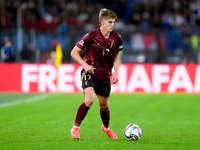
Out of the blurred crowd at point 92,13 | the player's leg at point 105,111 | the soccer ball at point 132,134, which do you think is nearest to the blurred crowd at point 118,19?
the blurred crowd at point 92,13

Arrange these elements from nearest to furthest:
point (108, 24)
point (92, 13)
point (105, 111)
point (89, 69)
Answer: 1. point (89, 69)
2. point (108, 24)
3. point (105, 111)
4. point (92, 13)

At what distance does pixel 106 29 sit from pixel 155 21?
16.9m

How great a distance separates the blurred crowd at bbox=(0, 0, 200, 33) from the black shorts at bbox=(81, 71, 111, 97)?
1371cm

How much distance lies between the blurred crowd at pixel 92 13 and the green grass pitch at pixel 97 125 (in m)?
8.73

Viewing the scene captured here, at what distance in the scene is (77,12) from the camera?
2308 centimetres

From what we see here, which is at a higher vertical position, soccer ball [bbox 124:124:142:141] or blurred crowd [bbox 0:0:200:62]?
blurred crowd [bbox 0:0:200:62]

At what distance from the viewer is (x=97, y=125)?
8.68m

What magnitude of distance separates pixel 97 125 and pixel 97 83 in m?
2.12

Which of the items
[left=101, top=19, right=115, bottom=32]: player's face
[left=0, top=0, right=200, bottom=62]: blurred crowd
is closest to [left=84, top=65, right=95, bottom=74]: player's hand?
[left=101, top=19, right=115, bottom=32]: player's face

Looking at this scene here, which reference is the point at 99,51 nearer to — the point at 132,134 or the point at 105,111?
the point at 105,111

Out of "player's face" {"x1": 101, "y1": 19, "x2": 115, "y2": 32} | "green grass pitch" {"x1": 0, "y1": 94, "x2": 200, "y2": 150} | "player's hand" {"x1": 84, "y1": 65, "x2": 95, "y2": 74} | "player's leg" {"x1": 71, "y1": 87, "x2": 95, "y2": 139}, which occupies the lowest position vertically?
"green grass pitch" {"x1": 0, "y1": 94, "x2": 200, "y2": 150}

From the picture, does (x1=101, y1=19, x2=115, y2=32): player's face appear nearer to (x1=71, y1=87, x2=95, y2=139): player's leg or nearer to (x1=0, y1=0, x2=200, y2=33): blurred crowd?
(x1=71, y1=87, x2=95, y2=139): player's leg

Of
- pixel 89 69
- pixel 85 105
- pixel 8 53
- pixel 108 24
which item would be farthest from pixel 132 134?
pixel 8 53

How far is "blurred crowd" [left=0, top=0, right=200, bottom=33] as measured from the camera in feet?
71.6
